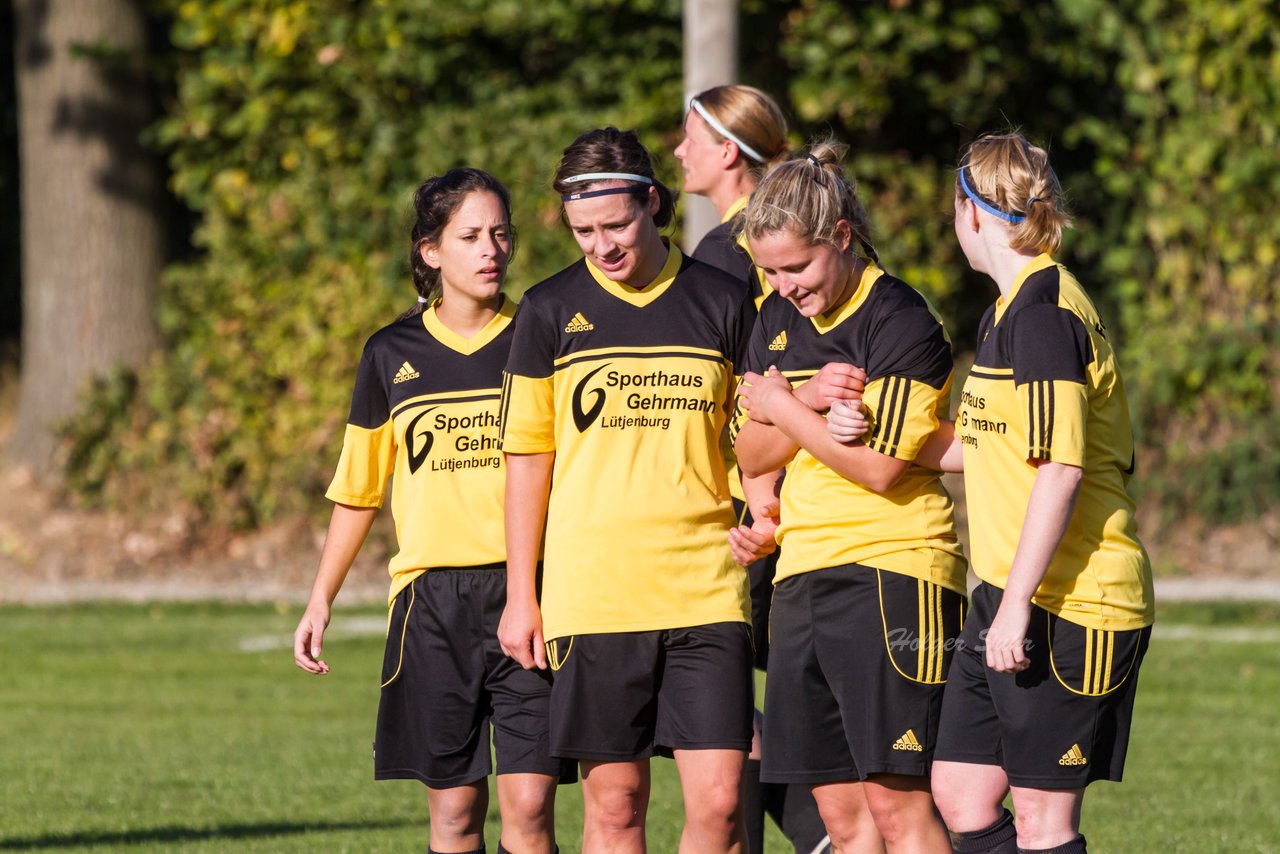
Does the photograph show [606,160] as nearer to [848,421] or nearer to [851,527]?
[848,421]

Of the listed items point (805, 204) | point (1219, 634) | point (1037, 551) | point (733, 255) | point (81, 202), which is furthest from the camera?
point (81, 202)

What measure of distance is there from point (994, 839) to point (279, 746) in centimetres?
439

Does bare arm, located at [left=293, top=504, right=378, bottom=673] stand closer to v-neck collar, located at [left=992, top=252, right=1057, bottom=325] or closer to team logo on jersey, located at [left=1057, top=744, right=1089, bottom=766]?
v-neck collar, located at [left=992, top=252, right=1057, bottom=325]

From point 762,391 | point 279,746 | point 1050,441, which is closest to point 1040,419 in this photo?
point 1050,441

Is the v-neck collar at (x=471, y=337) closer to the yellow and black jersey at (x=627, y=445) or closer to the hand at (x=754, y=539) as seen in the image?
the yellow and black jersey at (x=627, y=445)

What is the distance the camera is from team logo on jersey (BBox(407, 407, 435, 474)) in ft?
14.8

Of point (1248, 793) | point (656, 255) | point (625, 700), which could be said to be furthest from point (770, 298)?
point (1248, 793)

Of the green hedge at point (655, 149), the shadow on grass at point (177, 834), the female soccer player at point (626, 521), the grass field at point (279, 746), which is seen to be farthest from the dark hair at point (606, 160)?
the green hedge at point (655, 149)

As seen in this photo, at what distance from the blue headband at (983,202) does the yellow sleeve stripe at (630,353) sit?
698mm

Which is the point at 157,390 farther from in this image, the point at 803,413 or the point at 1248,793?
the point at 803,413

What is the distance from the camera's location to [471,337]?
459cm

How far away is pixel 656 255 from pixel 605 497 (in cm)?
59

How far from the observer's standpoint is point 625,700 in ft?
13.5

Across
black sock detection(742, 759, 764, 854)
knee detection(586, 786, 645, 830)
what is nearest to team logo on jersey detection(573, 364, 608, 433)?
knee detection(586, 786, 645, 830)
